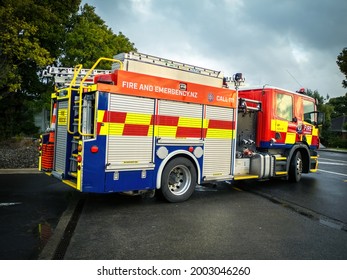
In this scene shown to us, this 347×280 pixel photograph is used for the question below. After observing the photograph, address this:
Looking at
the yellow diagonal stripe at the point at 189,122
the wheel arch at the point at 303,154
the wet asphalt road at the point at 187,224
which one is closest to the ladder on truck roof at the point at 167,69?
the yellow diagonal stripe at the point at 189,122

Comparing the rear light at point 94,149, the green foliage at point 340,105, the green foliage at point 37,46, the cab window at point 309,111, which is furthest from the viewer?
the green foliage at point 340,105

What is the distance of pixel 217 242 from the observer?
179 inches

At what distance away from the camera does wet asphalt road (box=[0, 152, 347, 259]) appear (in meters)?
4.21

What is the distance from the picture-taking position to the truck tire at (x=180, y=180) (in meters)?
6.56

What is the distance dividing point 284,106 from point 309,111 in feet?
4.95

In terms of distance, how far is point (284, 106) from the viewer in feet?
30.2

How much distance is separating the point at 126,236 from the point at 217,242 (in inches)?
50.9

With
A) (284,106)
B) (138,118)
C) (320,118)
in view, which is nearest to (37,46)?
(138,118)

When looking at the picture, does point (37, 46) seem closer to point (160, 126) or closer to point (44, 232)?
point (160, 126)

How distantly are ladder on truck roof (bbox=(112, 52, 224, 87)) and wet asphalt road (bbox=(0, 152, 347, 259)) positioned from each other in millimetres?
2567

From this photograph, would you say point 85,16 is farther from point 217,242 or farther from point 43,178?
point 217,242

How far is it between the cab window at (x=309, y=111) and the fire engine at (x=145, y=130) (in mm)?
2309

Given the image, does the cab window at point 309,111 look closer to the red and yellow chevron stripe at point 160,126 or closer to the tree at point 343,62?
the red and yellow chevron stripe at point 160,126

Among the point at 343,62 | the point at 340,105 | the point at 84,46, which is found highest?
the point at 340,105
